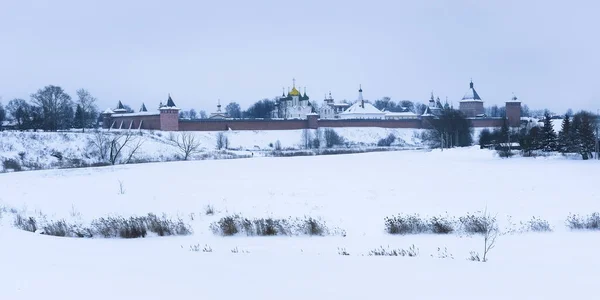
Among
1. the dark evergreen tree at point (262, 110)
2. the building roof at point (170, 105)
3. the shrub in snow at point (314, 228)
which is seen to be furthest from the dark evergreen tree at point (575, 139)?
the dark evergreen tree at point (262, 110)

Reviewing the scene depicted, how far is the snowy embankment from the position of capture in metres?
37.6

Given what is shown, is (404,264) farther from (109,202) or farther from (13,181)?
(13,181)

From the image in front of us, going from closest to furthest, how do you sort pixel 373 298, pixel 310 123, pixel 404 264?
pixel 373 298, pixel 404 264, pixel 310 123

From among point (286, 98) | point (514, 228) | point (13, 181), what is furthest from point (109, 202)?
point (286, 98)

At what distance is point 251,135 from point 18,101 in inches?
950

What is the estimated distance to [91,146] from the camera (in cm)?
4169

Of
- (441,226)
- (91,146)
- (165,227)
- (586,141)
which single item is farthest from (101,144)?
(441,226)

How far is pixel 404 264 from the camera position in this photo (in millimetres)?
7348

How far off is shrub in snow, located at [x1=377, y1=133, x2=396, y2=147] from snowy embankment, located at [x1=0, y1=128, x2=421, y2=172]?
8.59 metres

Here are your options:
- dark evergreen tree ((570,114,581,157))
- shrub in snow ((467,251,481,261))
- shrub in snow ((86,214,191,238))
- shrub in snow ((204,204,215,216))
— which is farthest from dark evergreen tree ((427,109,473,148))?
shrub in snow ((467,251,481,261))

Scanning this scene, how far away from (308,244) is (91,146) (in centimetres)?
3442

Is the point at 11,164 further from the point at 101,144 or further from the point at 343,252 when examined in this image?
the point at 343,252

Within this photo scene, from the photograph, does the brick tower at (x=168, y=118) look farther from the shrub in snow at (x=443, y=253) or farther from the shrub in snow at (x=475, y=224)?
the shrub in snow at (x=443, y=253)

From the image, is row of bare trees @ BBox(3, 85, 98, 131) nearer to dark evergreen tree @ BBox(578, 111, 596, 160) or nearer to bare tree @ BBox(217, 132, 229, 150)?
bare tree @ BBox(217, 132, 229, 150)
